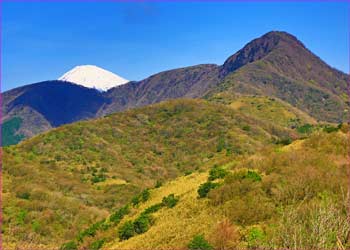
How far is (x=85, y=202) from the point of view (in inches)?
2249

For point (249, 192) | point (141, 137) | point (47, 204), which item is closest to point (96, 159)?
point (141, 137)

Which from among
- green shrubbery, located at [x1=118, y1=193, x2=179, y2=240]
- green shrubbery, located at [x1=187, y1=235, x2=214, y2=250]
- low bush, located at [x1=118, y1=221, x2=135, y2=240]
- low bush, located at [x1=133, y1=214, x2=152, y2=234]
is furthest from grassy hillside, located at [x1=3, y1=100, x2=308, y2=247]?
green shrubbery, located at [x1=187, y1=235, x2=214, y2=250]

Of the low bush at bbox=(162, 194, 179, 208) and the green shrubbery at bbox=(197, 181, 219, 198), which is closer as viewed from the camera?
the green shrubbery at bbox=(197, 181, 219, 198)

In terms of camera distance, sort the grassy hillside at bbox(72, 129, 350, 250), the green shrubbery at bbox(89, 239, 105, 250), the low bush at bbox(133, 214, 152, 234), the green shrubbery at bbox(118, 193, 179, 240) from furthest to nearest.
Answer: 1. the green shrubbery at bbox(89, 239, 105, 250)
2. the green shrubbery at bbox(118, 193, 179, 240)
3. the low bush at bbox(133, 214, 152, 234)
4. the grassy hillside at bbox(72, 129, 350, 250)

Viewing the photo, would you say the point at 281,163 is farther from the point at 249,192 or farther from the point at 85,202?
the point at 85,202

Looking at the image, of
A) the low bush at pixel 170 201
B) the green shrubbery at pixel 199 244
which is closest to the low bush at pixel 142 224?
the low bush at pixel 170 201

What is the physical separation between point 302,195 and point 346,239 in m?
8.02

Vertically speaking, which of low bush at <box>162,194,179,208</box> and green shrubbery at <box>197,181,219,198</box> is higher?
green shrubbery at <box>197,181,219,198</box>

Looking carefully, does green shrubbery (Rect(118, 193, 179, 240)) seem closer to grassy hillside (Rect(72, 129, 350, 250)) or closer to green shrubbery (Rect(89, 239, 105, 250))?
grassy hillside (Rect(72, 129, 350, 250))

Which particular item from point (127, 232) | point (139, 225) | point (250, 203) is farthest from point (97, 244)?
point (250, 203)

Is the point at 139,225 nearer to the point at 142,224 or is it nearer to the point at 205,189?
the point at 142,224

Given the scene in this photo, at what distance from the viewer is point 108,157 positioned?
88.7 meters

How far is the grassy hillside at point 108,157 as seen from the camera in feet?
149

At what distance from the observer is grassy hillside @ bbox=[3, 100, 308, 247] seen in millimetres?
45438
